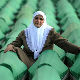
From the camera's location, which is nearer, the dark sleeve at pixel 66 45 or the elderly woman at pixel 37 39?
the dark sleeve at pixel 66 45

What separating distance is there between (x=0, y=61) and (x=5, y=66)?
4.5 inches

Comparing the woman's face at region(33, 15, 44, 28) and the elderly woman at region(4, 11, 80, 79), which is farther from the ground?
the woman's face at region(33, 15, 44, 28)

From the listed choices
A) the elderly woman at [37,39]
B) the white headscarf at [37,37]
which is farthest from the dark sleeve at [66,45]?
the white headscarf at [37,37]

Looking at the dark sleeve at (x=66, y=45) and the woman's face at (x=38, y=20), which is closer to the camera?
the dark sleeve at (x=66, y=45)

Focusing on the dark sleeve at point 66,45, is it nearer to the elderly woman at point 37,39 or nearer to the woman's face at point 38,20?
the elderly woman at point 37,39

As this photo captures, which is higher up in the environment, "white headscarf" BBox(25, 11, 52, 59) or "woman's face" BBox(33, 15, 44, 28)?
"woman's face" BBox(33, 15, 44, 28)

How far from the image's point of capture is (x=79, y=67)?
2059 mm

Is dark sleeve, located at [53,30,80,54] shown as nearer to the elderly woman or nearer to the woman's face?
the elderly woman

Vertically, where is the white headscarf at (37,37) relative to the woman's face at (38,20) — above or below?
below

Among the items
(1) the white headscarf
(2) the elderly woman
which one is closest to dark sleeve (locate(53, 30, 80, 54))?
(2) the elderly woman

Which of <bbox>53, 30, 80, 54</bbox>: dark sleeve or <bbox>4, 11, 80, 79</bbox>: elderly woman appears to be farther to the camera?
<bbox>4, 11, 80, 79</bbox>: elderly woman

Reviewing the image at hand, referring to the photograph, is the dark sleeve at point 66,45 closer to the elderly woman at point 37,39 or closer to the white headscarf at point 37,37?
the elderly woman at point 37,39

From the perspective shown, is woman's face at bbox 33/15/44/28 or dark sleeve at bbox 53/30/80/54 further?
woman's face at bbox 33/15/44/28

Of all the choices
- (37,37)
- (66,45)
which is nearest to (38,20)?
(37,37)
